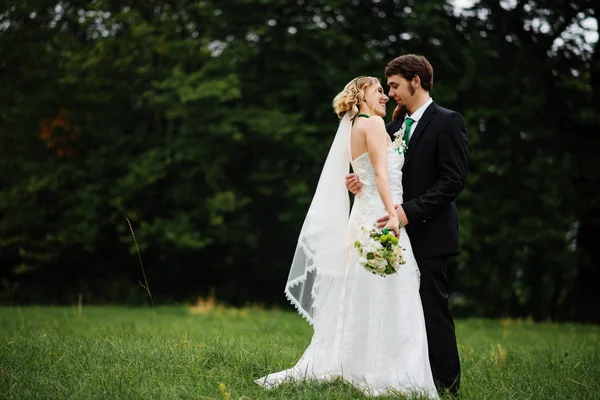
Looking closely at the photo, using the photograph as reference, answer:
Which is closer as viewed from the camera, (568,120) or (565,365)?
(565,365)

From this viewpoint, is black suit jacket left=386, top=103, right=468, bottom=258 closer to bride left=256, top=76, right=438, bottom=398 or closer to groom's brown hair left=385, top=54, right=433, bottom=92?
bride left=256, top=76, right=438, bottom=398

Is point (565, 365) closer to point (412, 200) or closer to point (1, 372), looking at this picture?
point (412, 200)

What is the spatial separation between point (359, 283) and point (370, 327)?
30 centimetres

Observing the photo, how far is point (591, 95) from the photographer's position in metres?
14.6

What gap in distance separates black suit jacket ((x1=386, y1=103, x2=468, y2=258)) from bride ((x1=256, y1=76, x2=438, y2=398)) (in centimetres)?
10

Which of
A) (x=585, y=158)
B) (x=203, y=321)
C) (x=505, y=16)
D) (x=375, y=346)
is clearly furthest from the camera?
(x=505, y=16)

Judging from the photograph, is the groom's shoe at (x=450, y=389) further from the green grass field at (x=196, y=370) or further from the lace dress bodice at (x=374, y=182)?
the lace dress bodice at (x=374, y=182)

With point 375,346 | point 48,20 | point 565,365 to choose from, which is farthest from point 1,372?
point 48,20

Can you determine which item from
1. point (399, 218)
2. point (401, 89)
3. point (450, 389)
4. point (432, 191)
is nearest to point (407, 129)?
point (401, 89)

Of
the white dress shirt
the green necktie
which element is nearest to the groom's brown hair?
the white dress shirt

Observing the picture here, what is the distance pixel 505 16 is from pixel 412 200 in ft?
39.6

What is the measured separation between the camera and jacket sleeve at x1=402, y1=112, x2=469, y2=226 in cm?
452

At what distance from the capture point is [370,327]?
14.8 ft

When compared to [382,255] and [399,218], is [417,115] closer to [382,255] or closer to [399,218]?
[399,218]
